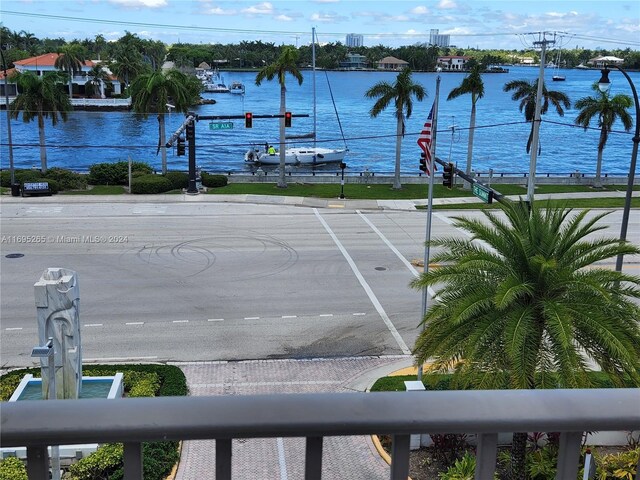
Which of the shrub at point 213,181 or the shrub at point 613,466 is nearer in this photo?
the shrub at point 613,466

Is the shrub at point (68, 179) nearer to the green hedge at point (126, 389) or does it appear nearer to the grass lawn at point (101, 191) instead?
the grass lawn at point (101, 191)

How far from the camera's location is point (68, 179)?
163ft

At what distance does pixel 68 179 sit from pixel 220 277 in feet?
83.8

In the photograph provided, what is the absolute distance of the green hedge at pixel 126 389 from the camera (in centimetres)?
1323

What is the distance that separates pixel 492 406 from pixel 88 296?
25.9m

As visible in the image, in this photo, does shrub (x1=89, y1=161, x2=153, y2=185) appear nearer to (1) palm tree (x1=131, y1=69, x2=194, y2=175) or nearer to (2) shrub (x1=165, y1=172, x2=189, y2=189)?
(1) palm tree (x1=131, y1=69, x2=194, y2=175)

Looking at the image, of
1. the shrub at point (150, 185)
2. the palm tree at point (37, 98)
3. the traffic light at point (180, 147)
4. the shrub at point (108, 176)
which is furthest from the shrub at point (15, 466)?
the palm tree at point (37, 98)

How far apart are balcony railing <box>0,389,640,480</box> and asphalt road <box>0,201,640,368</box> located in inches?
760

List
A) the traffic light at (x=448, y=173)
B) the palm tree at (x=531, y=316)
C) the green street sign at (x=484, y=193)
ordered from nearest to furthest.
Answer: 1. the palm tree at (x=531, y=316)
2. the green street sign at (x=484, y=193)
3. the traffic light at (x=448, y=173)

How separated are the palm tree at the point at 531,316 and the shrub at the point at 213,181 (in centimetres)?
3909

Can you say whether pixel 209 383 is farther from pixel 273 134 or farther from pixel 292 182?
pixel 273 134

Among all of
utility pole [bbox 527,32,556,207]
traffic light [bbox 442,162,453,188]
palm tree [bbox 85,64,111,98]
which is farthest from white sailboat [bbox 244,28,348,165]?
palm tree [bbox 85,64,111,98]

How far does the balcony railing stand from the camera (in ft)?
6.40

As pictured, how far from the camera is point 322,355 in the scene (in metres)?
21.2
